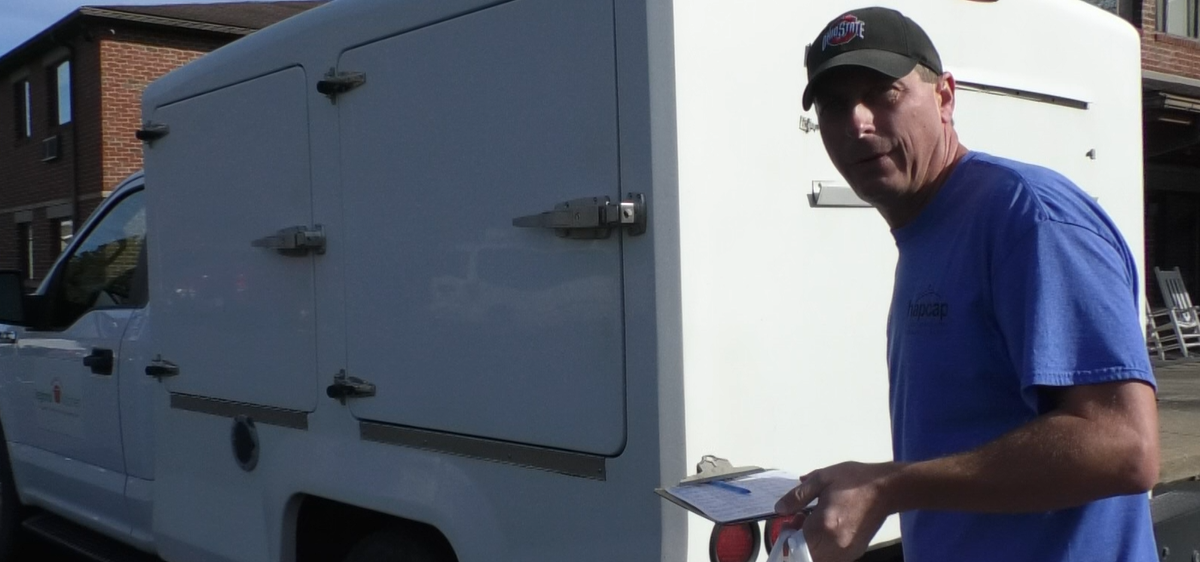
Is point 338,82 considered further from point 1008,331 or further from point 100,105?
point 100,105

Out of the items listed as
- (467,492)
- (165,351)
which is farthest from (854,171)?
(165,351)

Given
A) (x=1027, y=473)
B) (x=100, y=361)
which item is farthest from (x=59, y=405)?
(x=1027, y=473)

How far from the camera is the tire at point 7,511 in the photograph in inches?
226

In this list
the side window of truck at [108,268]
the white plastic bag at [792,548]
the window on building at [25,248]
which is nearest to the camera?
the white plastic bag at [792,548]

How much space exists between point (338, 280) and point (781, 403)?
52.6 inches

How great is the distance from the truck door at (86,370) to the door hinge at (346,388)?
1.71 m

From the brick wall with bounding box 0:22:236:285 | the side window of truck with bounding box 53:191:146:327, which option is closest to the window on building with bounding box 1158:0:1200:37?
the side window of truck with bounding box 53:191:146:327

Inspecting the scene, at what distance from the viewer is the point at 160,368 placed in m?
4.05

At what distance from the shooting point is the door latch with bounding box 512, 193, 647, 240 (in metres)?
2.35

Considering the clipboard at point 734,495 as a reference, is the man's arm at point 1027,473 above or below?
above

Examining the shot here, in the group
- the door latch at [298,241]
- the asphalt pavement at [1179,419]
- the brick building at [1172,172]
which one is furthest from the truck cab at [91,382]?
the brick building at [1172,172]

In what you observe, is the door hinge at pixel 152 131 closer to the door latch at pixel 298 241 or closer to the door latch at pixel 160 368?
the door latch at pixel 160 368

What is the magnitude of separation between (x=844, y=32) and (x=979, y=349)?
49cm

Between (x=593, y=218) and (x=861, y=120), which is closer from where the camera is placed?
(x=861, y=120)
